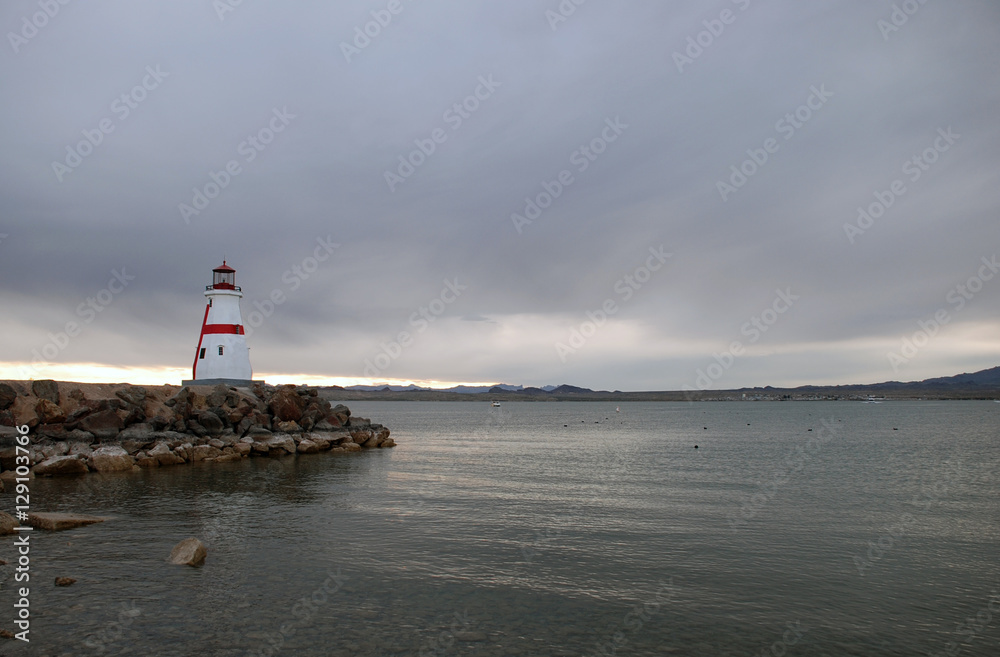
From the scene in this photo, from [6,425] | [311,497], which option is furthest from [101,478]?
[311,497]

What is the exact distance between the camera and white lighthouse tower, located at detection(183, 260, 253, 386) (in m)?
50.6

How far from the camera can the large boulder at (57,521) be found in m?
16.0

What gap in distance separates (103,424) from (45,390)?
146 inches

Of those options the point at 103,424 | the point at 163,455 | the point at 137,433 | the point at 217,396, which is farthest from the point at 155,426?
the point at 217,396

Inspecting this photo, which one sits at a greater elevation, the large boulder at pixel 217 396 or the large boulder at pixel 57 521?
the large boulder at pixel 217 396

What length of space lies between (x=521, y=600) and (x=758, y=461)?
31.2 meters

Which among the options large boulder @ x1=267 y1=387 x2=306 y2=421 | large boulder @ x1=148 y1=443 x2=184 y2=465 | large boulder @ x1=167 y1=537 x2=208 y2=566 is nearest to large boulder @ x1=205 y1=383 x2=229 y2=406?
large boulder @ x1=267 y1=387 x2=306 y2=421

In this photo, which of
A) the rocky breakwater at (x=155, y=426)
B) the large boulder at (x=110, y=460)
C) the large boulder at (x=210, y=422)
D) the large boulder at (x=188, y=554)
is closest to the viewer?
the large boulder at (x=188, y=554)

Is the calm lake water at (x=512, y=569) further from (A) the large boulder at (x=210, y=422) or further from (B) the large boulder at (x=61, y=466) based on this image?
(A) the large boulder at (x=210, y=422)

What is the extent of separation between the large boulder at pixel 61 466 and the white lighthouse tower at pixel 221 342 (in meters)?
23.2

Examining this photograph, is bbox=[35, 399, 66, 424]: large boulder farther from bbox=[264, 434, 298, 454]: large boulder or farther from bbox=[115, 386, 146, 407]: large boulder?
bbox=[264, 434, 298, 454]: large boulder

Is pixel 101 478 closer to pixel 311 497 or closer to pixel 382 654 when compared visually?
pixel 311 497

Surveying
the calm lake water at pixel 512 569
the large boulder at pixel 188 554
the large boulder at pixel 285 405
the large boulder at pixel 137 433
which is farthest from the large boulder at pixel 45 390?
the large boulder at pixel 188 554

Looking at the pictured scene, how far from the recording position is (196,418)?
37.0m
